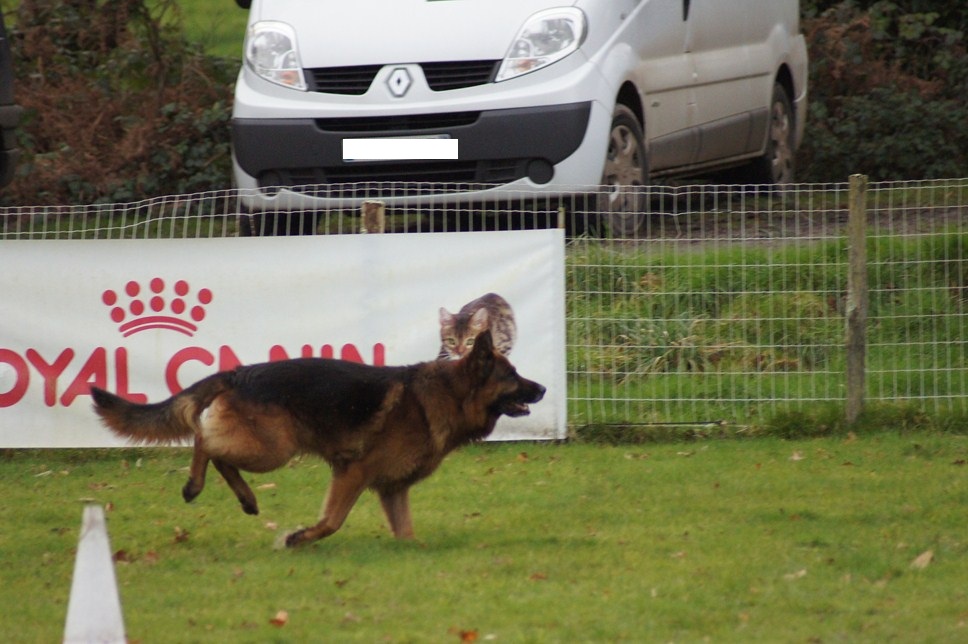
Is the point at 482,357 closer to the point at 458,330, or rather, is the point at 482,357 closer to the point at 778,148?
the point at 458,330

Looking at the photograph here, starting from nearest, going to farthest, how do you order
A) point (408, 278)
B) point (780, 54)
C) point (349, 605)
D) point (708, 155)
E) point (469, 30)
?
point (349, 605) → point (408, 278) → point (469, 30) → point (708, 155) → point (780, 54)

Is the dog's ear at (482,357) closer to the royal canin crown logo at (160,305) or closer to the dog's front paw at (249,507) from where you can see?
the dog's front paw at (249,507)

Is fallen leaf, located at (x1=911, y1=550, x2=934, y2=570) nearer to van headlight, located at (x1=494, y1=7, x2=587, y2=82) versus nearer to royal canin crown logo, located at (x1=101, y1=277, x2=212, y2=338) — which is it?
royal canin crown logo, located at (x1=101, y1=277, x2=212, y2=338)

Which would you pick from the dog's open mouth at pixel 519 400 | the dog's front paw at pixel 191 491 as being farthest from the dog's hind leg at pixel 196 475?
the dog's open mouth at pixel 519 400

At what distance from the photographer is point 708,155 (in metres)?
12.2


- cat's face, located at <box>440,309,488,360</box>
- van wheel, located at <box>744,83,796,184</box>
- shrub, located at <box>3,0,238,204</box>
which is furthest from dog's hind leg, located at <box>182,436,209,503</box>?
van wheel, located at <box>744,83,796,184</box>

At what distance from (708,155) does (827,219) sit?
2.89 m

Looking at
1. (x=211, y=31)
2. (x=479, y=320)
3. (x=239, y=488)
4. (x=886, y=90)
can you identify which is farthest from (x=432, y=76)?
(x=211, y=31)

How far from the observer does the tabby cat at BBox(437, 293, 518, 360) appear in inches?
352

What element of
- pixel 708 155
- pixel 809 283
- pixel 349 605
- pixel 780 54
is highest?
pixel 780 54

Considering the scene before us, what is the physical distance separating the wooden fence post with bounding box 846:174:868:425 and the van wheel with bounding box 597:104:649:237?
1319 mm

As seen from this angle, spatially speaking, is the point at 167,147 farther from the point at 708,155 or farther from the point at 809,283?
the point at 809,283

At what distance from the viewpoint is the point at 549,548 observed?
6.66 m

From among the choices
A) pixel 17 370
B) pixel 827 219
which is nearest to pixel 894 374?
pixel 827 219
